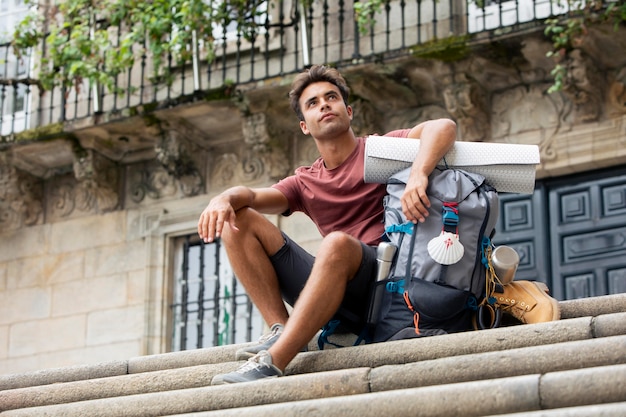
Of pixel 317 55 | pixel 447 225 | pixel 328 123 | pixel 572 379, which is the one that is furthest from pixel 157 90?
pixel 572 379

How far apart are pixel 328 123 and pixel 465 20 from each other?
5069 mm

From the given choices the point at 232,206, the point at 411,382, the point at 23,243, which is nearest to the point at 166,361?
the point at 232,206

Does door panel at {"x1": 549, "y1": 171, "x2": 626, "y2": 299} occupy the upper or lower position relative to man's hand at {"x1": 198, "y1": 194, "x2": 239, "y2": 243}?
upper

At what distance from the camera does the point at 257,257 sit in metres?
7.12

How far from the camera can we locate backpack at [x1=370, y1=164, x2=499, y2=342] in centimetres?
669

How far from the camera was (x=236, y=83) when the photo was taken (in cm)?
1222

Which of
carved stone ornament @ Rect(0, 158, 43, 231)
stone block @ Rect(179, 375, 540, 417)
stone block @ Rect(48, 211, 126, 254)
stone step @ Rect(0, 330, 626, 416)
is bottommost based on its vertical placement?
stone block @ Rect(179, 375, 540, 417)

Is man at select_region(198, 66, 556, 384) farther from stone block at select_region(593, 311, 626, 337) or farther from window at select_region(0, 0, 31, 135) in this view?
window at select_region(0, 0, 31, 135)

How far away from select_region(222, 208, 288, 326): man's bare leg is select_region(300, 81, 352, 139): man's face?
22.9 inches

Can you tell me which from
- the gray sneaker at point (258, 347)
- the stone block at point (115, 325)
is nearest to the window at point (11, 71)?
the stone block at point (115, 325)

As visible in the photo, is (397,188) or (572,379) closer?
(572,379)

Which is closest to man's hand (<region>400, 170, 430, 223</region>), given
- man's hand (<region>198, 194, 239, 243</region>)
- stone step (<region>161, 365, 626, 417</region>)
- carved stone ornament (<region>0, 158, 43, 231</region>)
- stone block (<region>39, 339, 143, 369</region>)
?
man's hand (<region>198, 194, 239, 243</region>)

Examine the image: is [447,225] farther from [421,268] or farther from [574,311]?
[574,311]

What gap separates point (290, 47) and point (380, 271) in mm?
6169
